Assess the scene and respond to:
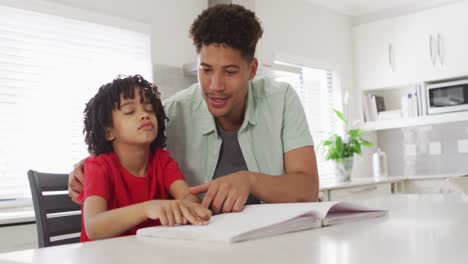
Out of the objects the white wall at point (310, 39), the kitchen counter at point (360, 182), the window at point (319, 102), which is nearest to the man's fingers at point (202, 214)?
the kitchen counter at point (360, 182)

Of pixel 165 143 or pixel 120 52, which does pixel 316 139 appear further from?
pixel 165 143

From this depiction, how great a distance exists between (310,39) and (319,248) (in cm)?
447

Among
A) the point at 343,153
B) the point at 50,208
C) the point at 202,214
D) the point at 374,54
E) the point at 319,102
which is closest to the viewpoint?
the point at 202,214

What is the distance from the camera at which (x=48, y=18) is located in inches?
116

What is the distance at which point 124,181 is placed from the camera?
4.80 ft

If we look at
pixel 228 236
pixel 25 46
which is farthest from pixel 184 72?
pixel 228 236

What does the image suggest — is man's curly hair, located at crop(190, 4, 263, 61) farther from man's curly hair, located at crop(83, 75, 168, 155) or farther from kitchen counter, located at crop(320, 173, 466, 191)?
kitchen counter, located at crop(320, 173, 466, 191)

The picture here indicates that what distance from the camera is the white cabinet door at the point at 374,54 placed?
203 inches

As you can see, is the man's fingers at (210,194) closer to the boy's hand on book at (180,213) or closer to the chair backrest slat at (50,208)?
the boy's hand on book at (180,213)

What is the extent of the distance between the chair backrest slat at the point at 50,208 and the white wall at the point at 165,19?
1.98 meters

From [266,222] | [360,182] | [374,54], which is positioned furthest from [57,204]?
[374,54]

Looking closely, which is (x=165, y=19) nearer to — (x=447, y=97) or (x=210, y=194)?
(x=210, y=194)

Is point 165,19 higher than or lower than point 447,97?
higher

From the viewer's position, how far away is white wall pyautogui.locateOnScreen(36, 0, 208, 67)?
10.9 ft
